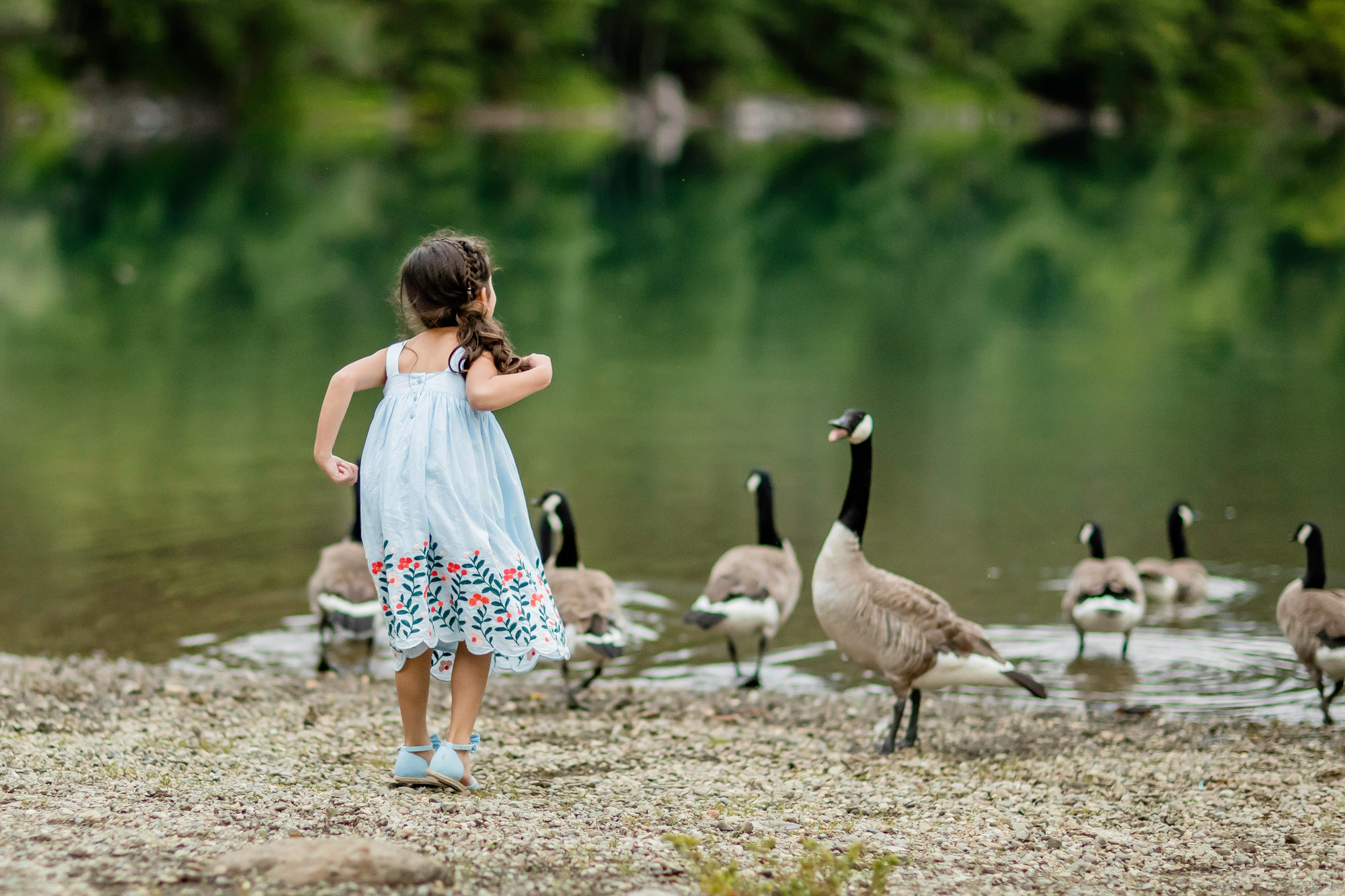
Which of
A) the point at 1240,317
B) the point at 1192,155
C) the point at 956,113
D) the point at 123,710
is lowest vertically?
the point at 123,710

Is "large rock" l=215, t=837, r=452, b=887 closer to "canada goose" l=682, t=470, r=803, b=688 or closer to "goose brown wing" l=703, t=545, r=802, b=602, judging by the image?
"canada goose" l=682, t=470, r=803, b=688

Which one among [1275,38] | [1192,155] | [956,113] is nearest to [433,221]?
[1192,155]

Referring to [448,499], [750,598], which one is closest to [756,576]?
[750,598]

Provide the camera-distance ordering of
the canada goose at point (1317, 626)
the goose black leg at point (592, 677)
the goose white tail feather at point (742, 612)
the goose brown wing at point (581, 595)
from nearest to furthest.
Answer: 1. the canada goose at point (1317, 626)
2. the goose brown wing at point (581, 595)
3. the goose black leg at point (592, 677)
4. the goose white tail feather at point (742, 612)

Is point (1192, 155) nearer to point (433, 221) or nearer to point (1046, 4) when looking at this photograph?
point (1046, 4)

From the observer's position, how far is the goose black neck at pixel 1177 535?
11703mm

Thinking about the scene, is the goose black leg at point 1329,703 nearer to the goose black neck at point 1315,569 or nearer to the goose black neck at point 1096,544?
the goose black neck at point 1315,569

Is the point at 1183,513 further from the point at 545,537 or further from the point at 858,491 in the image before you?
the point at 545,537

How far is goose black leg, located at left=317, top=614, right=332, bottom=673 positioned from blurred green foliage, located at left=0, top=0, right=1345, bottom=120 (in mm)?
57344

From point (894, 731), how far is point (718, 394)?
12041 mm

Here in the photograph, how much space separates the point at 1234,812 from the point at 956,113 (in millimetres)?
101557

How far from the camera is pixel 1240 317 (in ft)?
87.1

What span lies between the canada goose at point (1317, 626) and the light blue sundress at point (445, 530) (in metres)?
4.98

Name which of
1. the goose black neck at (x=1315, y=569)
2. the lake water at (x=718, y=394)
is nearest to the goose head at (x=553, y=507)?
the lake water at (x=718, y=394)
